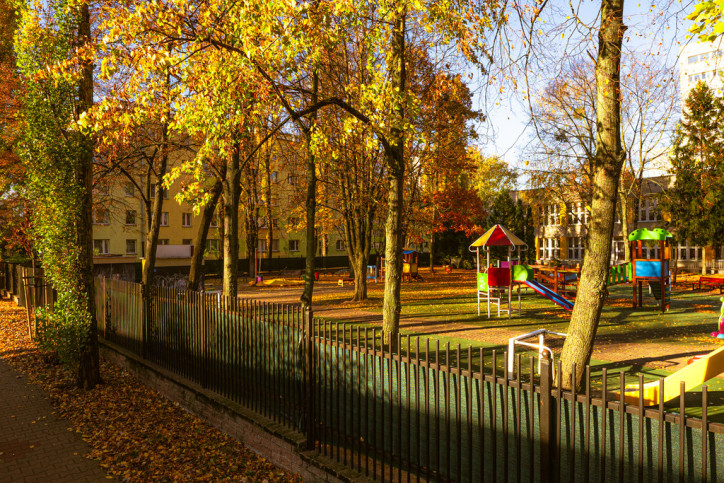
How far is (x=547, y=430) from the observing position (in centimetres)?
354

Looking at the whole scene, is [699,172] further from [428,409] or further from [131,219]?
[131,219]

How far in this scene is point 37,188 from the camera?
938cm

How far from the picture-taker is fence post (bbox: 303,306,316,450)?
5738mm

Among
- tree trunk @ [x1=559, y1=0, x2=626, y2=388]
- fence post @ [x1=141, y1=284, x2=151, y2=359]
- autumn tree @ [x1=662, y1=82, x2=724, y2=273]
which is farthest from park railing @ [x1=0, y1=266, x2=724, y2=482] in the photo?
autumn tree @ [x1=662, y1=82, x2=724, y2=273]

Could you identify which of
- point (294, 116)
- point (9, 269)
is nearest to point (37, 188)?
point (294, 116)

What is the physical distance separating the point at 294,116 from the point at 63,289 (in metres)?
5.78

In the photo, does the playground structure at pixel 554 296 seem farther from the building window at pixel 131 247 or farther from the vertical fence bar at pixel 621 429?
→ the building window at pixel 131 247

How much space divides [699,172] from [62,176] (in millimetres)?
39993

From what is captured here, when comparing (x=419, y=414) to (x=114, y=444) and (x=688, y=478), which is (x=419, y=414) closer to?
(x=688, y=478)

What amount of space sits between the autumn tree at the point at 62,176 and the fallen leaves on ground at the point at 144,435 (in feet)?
2.45

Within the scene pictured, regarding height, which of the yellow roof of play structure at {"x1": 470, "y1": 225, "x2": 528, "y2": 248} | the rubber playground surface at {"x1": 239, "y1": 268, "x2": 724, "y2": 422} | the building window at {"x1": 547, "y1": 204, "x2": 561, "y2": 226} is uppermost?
the building window at {"x1": 547, "y1": 204, "x2": 561, "y2": 226}

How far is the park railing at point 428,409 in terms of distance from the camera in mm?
3174

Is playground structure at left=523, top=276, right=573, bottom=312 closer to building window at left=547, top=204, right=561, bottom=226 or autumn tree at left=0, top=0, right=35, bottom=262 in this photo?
autumn tree at left=0, top=0, right=35, bottom=262

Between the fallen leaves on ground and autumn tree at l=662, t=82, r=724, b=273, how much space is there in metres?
38.0
